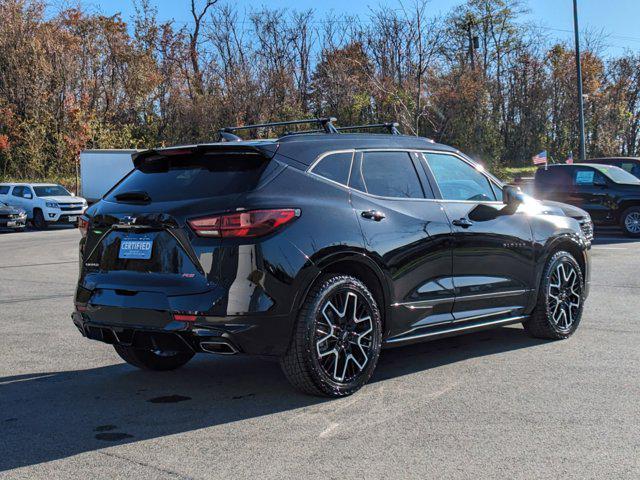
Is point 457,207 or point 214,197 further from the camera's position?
point 457,207

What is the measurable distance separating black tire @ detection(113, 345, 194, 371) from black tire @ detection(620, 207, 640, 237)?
15.1m

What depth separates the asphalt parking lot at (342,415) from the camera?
12.8ft

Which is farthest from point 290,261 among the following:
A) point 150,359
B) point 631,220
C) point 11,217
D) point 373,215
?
point 11,217

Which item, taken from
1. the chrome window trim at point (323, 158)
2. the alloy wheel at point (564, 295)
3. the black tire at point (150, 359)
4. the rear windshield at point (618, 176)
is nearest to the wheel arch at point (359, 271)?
the chrome window trim at point (323, 158)

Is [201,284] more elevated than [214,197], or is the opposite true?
[214,197]

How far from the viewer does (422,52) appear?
4344 centimetres

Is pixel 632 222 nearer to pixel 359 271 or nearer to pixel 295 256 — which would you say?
pixel 359 271

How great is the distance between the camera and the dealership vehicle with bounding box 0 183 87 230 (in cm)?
2916

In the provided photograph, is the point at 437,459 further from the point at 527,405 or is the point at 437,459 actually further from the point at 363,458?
the point at 527,405

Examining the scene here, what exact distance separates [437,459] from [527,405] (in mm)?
1189

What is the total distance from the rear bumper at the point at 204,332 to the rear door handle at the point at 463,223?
181 cm

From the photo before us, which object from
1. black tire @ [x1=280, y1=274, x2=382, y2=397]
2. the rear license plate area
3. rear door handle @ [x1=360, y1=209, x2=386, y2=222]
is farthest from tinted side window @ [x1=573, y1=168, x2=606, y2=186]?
the rear license plate area

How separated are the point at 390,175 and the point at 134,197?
1870 millimetres

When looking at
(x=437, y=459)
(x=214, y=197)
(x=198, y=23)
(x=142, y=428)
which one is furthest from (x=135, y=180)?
(x=198, y=23)
